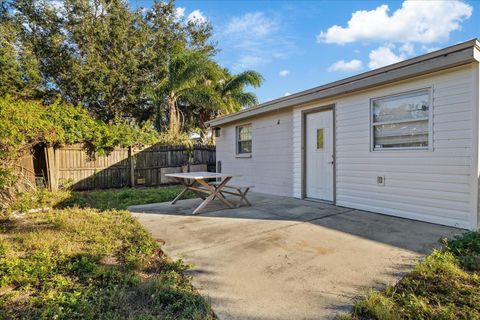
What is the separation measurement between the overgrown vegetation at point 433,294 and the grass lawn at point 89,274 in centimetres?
127

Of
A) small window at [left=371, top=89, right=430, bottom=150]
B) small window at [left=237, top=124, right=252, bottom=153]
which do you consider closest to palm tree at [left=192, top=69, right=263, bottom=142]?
small window at [left=237, top=124, right=252, bottom=153]

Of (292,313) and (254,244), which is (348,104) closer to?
(254,244)

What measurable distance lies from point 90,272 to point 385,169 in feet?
15.8

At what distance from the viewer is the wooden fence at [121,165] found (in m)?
8.27

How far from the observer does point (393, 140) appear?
192 inches

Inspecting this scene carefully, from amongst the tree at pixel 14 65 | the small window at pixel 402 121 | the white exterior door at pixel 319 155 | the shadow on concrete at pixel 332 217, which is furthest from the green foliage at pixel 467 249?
the tree at pixel 14 65

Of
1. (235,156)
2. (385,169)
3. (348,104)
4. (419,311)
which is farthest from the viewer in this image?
(235,156)

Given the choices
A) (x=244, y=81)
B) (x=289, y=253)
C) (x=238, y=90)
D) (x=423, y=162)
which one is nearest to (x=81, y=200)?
(x=289, y=253)

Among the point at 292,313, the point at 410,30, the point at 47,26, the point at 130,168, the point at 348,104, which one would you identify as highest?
the point at 47,26

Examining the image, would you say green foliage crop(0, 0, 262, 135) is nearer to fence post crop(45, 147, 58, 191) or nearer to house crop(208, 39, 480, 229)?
fence post crop(45, 147, 58, 191)

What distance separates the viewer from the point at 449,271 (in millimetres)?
2562

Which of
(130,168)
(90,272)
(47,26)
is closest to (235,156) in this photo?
(130,168)

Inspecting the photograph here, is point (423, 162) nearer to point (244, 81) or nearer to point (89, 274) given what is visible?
point (89, 274)

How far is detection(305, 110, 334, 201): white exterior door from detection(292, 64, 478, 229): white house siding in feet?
0.87
